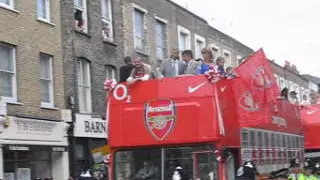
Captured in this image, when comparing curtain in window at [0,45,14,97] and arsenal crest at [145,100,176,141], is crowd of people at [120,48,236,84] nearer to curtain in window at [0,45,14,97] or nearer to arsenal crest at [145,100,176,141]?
arsenal crest at [145,100,176,141]

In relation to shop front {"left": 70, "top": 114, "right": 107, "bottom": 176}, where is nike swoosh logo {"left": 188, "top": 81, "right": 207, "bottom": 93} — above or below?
above

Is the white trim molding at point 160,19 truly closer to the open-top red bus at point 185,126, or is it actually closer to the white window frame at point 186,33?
the white window frame at point 186,33

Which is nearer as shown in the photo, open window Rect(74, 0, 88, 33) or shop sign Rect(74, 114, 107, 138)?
shop sign Rect(74, 114, 107, 138)

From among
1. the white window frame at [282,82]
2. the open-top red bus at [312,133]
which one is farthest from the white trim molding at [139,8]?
the white window frame at [282,82]

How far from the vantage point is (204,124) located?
11164mm

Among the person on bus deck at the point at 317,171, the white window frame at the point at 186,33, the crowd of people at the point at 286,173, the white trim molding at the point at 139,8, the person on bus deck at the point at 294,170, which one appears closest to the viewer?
the crowd of people at the point at 286,173

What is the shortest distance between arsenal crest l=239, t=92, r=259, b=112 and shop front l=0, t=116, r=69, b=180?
332 inches

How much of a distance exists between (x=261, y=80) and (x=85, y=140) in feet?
36.8

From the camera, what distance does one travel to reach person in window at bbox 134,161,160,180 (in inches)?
448

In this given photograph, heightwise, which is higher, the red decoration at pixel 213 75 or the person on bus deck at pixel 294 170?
the red decoration at pixel 213 75

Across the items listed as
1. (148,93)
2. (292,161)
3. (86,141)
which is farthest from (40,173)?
(148,93)

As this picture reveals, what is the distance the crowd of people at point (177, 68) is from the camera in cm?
1209

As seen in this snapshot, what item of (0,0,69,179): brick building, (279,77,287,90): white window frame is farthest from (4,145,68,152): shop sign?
(279,77,287,90): white window frame

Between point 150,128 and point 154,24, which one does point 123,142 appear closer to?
point 150,128
